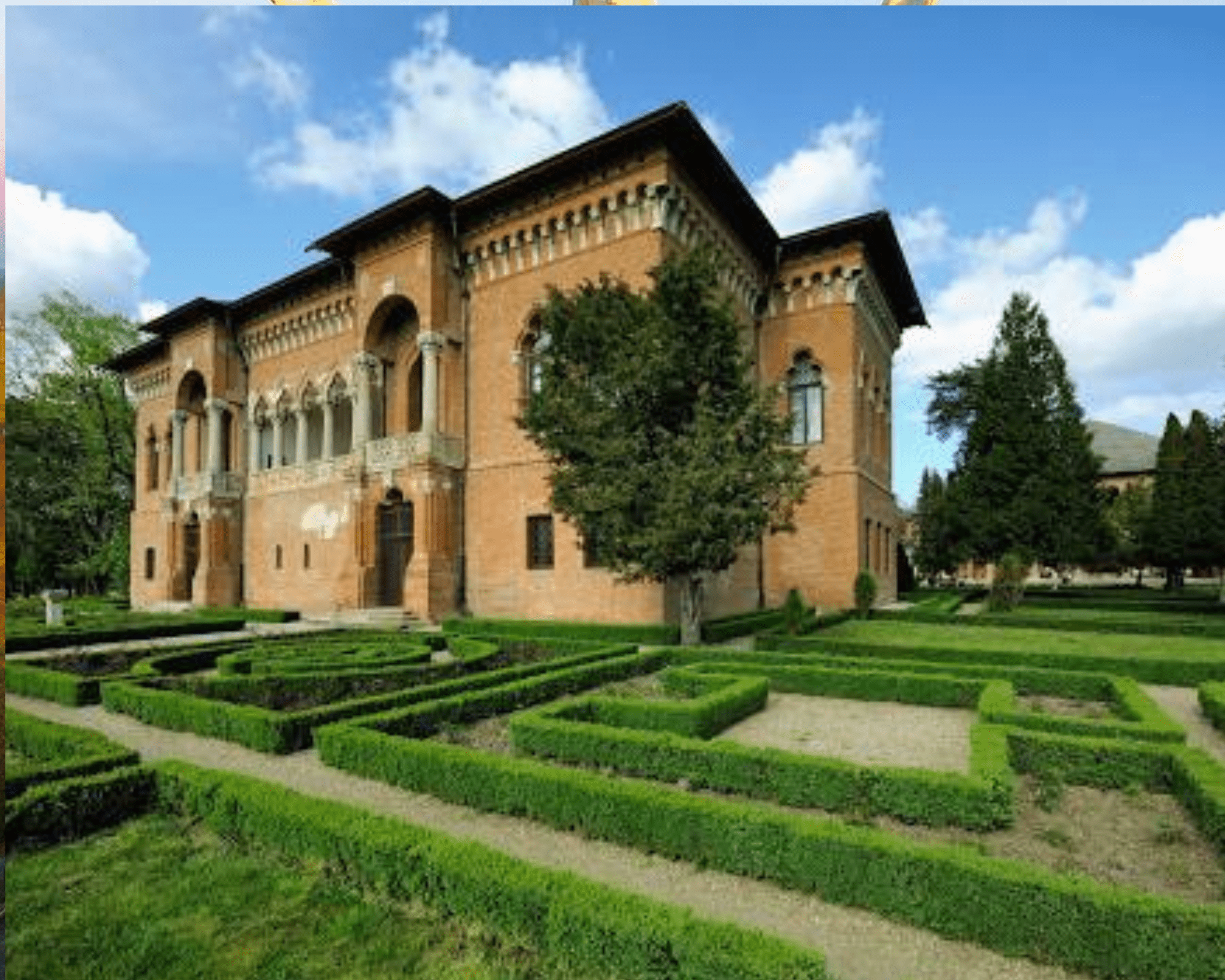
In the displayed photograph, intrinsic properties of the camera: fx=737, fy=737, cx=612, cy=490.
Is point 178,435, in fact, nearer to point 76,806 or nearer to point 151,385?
point 151,385

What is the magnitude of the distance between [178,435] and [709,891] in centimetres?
3491


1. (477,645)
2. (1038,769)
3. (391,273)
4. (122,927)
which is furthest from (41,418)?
(1038,769)

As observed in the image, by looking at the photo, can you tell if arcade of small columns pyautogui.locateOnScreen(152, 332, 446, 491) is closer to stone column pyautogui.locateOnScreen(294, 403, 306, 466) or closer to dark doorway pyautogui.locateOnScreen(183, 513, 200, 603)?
stone column pyautogui.locateOnScreen(294, 403, 306, 466)

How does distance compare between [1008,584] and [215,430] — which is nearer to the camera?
[1008,584]

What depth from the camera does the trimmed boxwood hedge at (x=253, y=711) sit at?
29.3ft

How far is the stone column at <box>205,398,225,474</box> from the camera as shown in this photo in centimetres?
3075

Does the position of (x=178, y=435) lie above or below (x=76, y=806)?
above

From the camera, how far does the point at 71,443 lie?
4166 centimetres

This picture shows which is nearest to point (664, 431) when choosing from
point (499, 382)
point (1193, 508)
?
point (499, 382)

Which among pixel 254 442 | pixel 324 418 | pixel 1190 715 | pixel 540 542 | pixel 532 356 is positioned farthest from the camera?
pixel 254 442

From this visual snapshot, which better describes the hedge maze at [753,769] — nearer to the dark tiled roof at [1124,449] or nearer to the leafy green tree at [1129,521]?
the leafy green tree at [1129,521]

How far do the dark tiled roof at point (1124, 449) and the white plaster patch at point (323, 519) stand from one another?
60.5m

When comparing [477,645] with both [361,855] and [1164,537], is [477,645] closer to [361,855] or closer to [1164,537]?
[361,855]

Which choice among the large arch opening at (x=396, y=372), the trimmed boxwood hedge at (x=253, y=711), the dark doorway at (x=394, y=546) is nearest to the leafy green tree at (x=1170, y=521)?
the dark doorway at (x=394, y=546)
